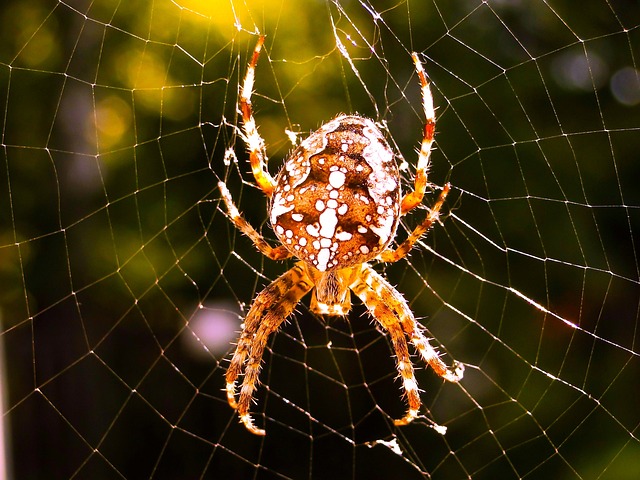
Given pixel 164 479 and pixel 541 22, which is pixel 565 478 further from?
pixel 164 479

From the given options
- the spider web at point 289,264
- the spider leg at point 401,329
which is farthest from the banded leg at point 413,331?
the spider web at point 289,264

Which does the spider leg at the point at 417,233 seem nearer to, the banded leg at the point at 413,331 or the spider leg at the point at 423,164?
the spider leg at the point at 423,164

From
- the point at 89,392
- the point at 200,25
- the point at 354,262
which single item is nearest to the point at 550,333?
the point at 354,262

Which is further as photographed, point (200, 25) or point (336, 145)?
point (200, 25)

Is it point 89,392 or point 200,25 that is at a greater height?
point 200,25

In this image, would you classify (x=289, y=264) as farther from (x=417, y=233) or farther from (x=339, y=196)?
(x=339, y=196)

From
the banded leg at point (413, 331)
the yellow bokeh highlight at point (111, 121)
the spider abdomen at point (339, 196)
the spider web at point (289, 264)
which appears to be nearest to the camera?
the spider abdomen at point (339, 196)

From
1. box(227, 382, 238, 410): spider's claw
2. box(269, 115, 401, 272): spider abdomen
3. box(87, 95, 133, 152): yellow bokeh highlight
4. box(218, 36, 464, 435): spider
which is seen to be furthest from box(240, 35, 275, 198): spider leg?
box(87, 95, 133, 152): yellow bokeh highlight
